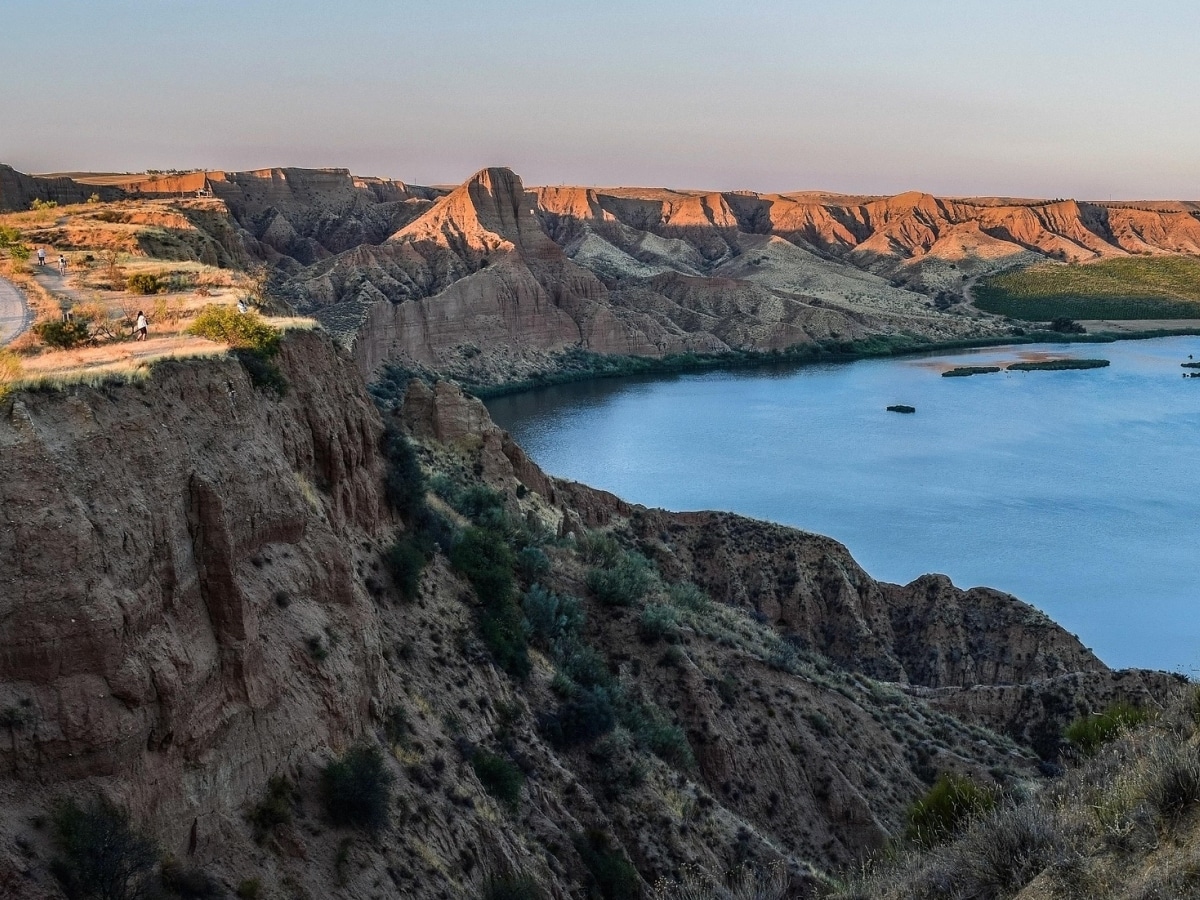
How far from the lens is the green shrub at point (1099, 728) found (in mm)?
13122

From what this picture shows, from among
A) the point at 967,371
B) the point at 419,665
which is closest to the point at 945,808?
the point at 419,665

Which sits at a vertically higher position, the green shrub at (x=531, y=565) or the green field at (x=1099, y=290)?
the green field at (x=1099, y=290)

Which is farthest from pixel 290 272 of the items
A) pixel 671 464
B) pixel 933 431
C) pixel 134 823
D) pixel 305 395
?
pixel 134 823

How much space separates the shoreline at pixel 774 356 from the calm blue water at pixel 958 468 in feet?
11.7

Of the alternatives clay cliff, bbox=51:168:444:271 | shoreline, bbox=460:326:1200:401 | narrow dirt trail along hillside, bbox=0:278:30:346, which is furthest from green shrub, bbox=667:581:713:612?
clay cliff, bbox=51:168:444:271

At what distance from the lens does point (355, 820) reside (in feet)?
34.0

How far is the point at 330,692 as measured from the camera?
11.1m

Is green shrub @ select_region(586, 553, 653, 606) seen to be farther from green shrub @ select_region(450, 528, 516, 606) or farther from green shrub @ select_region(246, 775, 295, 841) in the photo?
green shrub @ select_region(246, 775, 295, 841)

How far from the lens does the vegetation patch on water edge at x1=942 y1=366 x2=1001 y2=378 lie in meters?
91.8

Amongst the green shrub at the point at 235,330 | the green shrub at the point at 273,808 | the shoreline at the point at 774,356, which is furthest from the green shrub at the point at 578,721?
the shoreline at the point at 774,356

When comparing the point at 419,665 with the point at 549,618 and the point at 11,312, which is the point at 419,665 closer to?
the point at 549,618

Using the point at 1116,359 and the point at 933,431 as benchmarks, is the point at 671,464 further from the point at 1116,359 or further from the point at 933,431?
the point at 1116,359

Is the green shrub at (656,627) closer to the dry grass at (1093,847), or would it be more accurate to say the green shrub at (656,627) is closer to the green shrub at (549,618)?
the green shrub at (549,618)

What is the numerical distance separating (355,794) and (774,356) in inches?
3949
